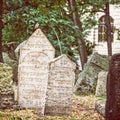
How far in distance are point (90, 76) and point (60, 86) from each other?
4.26 m

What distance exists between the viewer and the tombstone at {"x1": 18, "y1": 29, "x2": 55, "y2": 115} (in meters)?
9.59

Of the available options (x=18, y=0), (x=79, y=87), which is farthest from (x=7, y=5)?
(x=79, y=87)

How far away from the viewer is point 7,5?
14.3 m

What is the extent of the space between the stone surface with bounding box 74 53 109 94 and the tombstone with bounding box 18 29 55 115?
11.1ft

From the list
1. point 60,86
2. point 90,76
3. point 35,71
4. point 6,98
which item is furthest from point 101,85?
point 6,98

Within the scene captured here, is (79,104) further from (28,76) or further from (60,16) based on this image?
(60,16)

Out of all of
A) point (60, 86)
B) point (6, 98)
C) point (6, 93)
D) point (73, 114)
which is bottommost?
point (73, 114)

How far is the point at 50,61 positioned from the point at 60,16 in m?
5.25

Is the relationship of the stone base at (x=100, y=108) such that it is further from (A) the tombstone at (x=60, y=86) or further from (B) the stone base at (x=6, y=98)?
(B) the stone base at (x=6, y=98)

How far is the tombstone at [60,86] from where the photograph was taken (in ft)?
29.5

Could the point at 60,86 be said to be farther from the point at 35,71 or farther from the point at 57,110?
the point at 35,71

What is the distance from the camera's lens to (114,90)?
7383 mm

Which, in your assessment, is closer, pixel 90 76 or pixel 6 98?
pixel 6 98

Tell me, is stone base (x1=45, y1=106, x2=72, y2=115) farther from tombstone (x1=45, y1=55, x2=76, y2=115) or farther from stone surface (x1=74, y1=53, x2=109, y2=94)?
stone surface (x1=74, y1=53, x2=109, y2=94)
